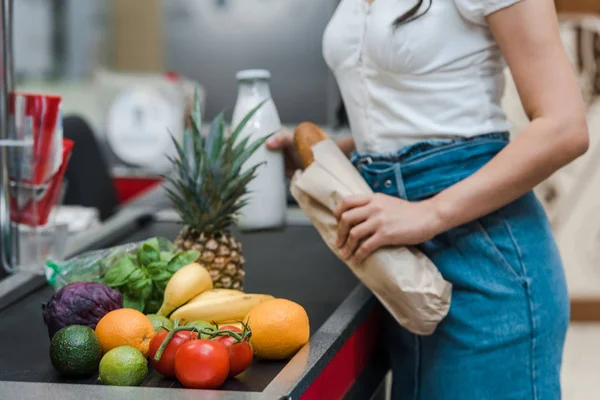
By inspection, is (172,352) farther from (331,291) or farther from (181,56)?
(181,56)

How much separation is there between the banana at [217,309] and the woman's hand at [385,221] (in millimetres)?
245

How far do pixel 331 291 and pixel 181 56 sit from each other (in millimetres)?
3109

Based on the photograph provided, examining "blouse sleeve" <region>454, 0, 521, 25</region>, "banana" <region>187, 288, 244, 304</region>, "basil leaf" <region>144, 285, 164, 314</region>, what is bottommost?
"basil leaf" <region>144, 285, 164, 314</region>

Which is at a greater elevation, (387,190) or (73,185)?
(387,190)

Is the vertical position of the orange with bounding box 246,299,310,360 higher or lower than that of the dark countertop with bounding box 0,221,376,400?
higher

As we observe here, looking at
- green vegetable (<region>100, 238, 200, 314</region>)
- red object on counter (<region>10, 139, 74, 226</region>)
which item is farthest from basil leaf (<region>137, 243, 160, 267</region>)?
red object on counter (<region>10, 139, 74, 226</region>)

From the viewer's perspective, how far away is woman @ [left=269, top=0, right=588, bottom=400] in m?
1.59

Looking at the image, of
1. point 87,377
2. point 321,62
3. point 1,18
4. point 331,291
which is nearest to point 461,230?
point 331,291

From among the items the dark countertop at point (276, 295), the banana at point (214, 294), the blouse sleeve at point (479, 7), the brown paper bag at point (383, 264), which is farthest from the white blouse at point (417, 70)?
the banana at point (214, 294)

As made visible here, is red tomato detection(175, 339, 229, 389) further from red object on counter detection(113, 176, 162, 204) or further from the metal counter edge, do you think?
red object on counter detection(113, 176, 162, 204)

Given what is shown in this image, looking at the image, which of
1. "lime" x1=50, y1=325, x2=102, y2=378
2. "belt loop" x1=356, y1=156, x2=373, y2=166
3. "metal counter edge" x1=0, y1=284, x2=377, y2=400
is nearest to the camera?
"metal counter edge" x1=0, y1=284, x2=377, y2=400

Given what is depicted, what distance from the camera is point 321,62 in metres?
4.42

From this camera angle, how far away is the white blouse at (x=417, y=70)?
1.65 meters

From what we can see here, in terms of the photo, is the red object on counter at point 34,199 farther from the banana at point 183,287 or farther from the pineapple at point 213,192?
the banana at point 183,287
